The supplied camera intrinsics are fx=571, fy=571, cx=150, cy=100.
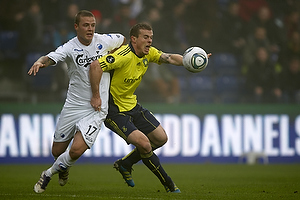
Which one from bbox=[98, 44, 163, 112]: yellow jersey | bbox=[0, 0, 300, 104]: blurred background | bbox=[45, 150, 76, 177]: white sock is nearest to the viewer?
bbox=[45, 150, 76, 177]: white sock

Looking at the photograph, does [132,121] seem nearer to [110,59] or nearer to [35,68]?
[110,59]

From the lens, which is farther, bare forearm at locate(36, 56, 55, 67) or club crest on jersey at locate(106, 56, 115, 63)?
club crest on jersey at locate(106, 56, 115, 63)

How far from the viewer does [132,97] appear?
26.6 feet

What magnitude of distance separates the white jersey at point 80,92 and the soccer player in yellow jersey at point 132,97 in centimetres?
15

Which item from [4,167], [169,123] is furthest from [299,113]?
[4,167]

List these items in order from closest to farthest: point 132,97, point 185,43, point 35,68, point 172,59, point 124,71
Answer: point 35,68, point 124,71, point 172,59, point 132,97, point 185,43

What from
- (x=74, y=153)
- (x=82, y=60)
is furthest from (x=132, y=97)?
(x=74, y=153)

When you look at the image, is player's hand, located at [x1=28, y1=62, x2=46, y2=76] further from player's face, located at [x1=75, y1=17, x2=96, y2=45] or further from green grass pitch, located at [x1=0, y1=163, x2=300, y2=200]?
green grass pitch, located at [x1=0, y1=163, x2=300, y2=200]

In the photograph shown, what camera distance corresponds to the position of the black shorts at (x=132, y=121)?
7750 mm

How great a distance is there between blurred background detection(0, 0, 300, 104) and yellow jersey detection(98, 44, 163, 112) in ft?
21.5

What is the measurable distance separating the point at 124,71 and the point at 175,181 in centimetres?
294

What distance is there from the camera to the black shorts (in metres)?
7.75

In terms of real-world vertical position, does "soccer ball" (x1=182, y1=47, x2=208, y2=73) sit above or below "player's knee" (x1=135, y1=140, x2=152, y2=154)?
above

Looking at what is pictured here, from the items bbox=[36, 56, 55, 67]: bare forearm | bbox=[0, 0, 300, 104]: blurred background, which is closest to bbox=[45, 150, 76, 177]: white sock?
bbox=[36, 56, 55, 67]: bare forearm
